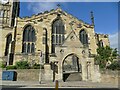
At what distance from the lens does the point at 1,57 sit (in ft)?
146

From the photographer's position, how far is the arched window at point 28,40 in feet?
145

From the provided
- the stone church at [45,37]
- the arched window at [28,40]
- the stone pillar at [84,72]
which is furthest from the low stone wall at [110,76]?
the arched window at [28,40]

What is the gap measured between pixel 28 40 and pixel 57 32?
735 centimetres

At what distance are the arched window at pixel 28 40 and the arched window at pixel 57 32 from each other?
4.91 metres

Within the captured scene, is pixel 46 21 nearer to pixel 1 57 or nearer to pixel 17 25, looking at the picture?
pixel 17 25

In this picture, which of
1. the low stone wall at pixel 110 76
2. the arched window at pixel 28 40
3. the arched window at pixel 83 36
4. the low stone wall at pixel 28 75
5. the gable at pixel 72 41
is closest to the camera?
the low stone wall at pixel 110 76

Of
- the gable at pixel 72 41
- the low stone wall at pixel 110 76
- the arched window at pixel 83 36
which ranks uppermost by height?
the arched window at pixel 83 36

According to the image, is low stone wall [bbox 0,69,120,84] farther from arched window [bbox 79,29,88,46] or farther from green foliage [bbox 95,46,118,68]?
arched window [bbox 79,29,88,46]

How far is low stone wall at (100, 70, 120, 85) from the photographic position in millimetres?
30078

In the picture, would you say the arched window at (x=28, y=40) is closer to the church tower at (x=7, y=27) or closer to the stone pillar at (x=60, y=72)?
the church tower at (x=7, y=27)

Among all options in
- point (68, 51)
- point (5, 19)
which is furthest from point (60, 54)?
point (5, 19)

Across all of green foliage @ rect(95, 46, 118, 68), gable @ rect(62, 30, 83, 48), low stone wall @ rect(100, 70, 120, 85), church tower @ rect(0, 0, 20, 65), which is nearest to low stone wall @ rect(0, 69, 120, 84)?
low stone wall @ rect(100, 70, 120, 85)

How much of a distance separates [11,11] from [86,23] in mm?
26707

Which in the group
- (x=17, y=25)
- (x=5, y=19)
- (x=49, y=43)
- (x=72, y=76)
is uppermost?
(x=5, y=19)
